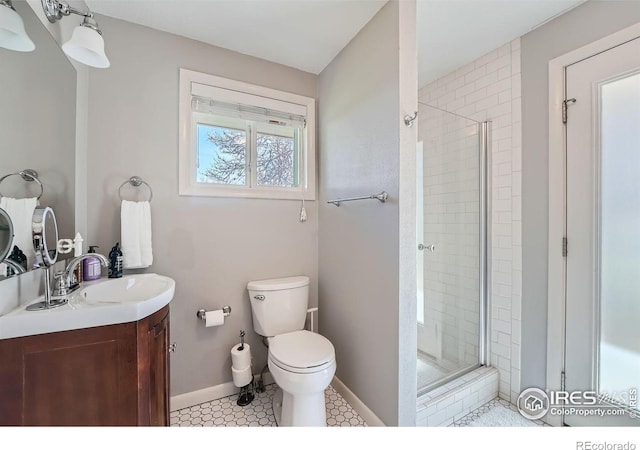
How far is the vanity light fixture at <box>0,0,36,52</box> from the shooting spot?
900 mm

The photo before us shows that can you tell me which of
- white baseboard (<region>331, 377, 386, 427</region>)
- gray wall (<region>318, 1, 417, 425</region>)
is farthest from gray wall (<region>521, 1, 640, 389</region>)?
white baseboard (<region>331, 377, 386, 427</region>)

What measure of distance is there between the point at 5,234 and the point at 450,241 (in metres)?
2.40

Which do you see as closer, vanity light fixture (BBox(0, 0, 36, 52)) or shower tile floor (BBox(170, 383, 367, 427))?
vanity light fixture (BBox(0, 0, 36, 52))

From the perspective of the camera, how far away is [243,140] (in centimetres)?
193

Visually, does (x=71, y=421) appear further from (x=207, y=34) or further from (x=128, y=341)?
(x=207, y=34)

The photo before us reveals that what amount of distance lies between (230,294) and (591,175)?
2.24m

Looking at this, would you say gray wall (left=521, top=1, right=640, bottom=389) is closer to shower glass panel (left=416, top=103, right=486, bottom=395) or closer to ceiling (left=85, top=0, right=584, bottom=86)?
ceiling (left=85, top=0, right=584, bottom=86)

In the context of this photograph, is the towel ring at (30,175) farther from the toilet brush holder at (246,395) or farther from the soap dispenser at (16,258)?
the toilet brush holder at (246,395)

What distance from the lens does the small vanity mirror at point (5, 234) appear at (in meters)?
0.91

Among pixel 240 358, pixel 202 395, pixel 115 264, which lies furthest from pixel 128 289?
pixel 202 395

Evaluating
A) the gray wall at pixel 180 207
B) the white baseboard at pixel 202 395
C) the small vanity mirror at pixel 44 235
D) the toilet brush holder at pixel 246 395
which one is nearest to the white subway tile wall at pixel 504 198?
the gray wall at pixel 180 207

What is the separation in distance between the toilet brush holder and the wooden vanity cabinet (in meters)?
0.76

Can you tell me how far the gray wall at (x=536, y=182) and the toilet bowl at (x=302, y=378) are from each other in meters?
1.29

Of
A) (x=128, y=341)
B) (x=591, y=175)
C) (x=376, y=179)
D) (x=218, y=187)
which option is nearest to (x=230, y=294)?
(x=218, y=187)
